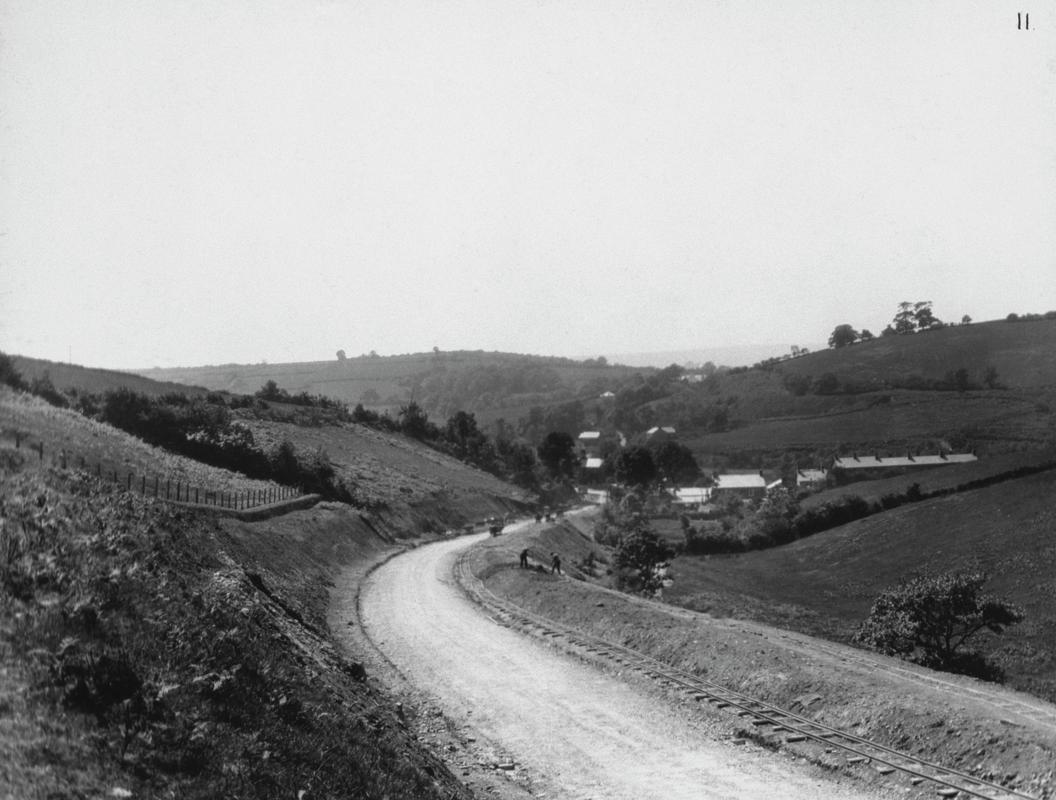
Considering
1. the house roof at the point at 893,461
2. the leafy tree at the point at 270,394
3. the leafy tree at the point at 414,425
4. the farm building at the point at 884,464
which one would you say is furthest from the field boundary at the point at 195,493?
the house roof at the point at 893,461

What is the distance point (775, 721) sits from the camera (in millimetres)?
17516

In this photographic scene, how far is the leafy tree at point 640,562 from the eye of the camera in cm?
4828

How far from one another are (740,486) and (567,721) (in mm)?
98102

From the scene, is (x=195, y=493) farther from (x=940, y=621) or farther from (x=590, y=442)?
(x=590, y=442)

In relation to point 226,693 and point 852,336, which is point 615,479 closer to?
point 852,336

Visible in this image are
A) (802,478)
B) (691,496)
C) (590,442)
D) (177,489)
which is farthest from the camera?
(590,442)

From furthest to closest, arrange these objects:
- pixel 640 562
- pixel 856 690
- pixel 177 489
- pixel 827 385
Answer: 1. pixel 827 385
2. pixel 640 562
3. pixel 177 489
4. pixel 856 690

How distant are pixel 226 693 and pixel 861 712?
500 inches

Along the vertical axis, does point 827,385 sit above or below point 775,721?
above

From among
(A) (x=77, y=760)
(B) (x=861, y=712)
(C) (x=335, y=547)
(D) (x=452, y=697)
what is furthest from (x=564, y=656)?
(C) (x=335, y=547)

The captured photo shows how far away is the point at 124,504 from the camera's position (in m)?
19.0

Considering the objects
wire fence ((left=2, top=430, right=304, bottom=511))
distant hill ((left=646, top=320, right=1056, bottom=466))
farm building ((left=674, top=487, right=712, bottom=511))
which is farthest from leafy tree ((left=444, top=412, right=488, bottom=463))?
wire fence ((left=2, top=430, right=304, bottom=511))

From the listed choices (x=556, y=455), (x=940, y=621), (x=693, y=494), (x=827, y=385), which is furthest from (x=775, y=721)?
(x=827, y=385)

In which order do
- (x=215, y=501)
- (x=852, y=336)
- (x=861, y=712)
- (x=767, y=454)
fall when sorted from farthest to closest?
1. (x=852, y=336)
2. (x=767, y=454)
3. (x=215, y=501)
4. (x=861, y=712)
